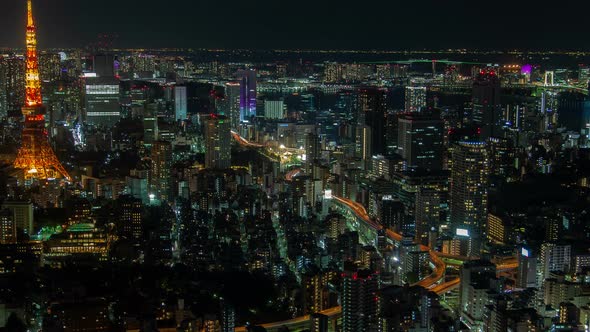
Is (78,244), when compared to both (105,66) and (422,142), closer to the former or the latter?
(422,142)

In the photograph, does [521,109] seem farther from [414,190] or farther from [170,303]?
[170,303]

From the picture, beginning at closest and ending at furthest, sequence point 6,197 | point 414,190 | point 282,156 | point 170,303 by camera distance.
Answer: point 170,303 → point 6,197 → point 414,190 → point 282,156

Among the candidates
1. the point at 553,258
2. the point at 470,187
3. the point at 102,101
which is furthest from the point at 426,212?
the point at 102,101

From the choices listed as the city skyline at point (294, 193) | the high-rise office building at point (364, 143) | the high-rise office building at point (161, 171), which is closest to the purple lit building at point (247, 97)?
the city skyline at point (294, 193)

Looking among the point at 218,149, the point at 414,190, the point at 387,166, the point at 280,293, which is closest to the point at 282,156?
the point at 218,149

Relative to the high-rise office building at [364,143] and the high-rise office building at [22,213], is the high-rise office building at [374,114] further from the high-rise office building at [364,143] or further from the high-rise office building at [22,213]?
the high-rise office building at [22,213]
